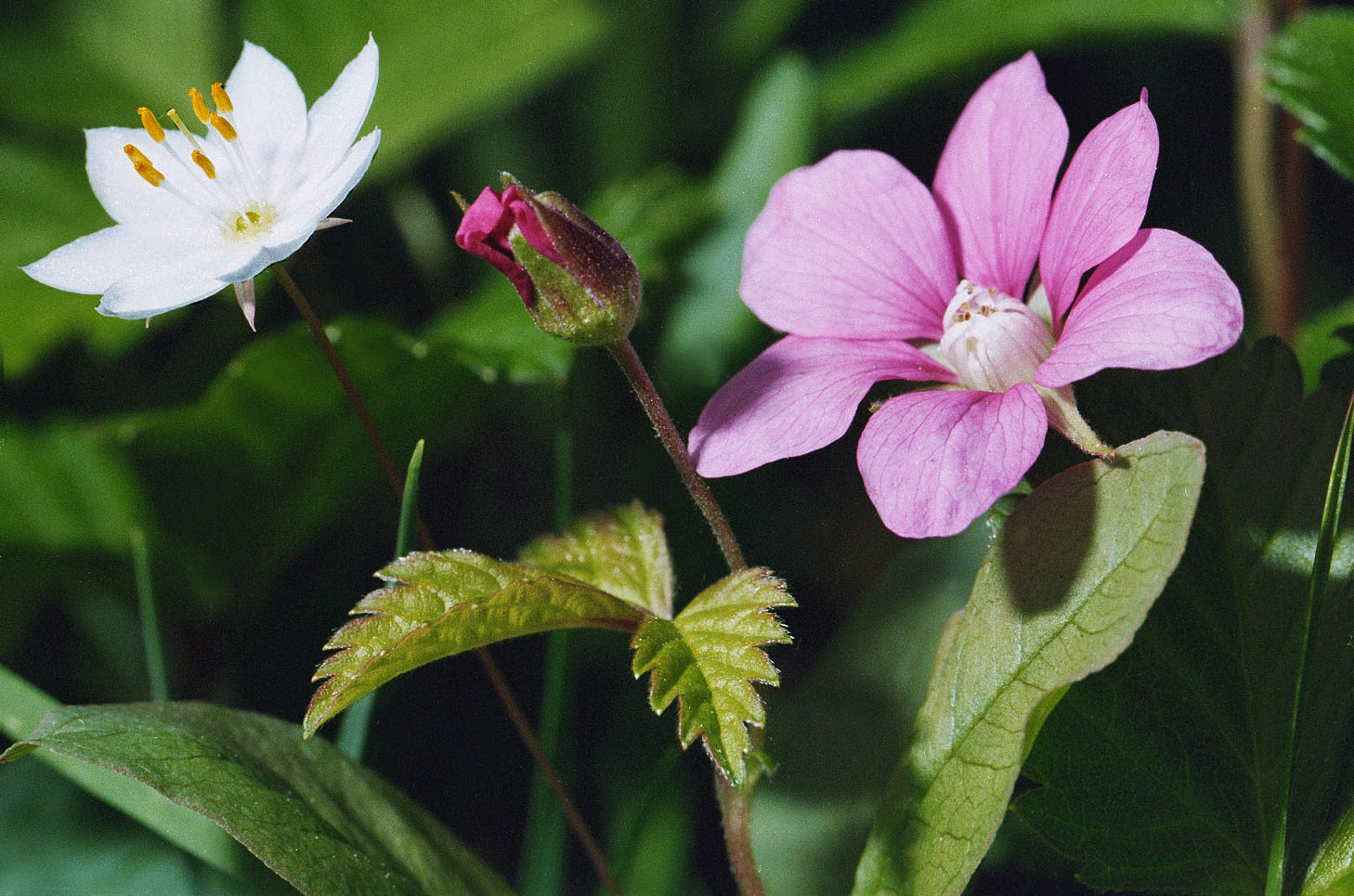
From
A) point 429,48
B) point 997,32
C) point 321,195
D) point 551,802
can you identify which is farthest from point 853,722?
point 429,48

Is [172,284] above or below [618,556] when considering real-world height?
above

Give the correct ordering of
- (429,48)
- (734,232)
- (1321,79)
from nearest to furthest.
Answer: (1321,79)
(734,232)
(429,48)

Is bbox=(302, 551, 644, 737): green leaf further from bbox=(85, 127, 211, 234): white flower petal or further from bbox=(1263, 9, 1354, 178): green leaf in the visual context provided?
bbox=(1263, 9, 1354, 178): green leaf

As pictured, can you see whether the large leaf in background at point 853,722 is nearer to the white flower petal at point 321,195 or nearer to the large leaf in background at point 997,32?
the white flower petal at point 321,195

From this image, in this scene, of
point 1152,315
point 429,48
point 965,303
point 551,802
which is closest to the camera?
point 1152,315

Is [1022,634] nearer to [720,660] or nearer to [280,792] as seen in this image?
[720,660]

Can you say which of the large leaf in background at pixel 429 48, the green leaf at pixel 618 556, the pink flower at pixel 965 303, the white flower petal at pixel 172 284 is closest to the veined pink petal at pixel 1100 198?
the pink flower at pixel 965 303

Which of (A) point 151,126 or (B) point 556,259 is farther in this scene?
(A) point 151,126

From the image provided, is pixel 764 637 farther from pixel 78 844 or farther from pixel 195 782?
pixel 78 844
